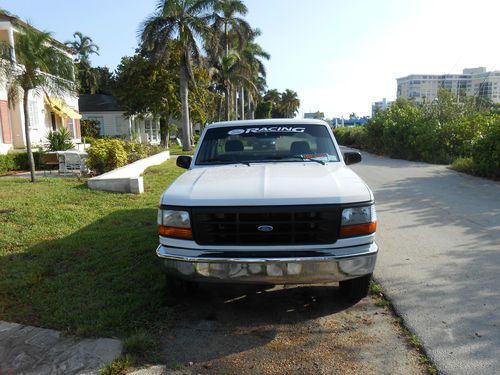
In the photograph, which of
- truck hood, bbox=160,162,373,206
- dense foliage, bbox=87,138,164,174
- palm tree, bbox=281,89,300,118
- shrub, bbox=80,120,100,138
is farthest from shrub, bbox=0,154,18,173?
palm tree, bbox=281,89,300,118

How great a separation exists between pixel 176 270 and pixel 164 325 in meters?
0.52

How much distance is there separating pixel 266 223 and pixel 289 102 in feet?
332

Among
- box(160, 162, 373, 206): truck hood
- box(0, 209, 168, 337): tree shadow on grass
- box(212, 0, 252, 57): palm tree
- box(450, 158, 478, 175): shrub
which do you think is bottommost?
box(0, 209, 168, 337): tree shadow on grass

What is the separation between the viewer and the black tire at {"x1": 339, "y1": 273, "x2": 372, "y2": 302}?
3.92 metres

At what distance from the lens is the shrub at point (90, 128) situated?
3603 cm

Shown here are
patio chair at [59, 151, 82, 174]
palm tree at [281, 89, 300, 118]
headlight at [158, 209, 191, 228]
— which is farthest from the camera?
palm tree at [281, 89, 300, 118]

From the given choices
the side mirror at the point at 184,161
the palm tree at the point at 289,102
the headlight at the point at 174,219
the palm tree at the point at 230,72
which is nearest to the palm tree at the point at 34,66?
the side mirror at the point at 184,161

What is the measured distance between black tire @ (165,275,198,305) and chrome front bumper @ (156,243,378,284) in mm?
504

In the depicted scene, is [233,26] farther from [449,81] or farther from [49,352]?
[49,352]

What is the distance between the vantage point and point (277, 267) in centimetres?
332

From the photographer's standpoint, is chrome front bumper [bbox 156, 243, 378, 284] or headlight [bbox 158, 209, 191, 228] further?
headlight [bbox 158, 209, 191, 228]

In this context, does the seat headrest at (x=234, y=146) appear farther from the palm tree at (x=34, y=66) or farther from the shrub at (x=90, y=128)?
the shrub at (x=90, y=128)

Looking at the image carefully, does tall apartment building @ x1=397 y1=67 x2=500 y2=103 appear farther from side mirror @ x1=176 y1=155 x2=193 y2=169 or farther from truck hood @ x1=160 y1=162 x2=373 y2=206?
truck hood @ x1=160 y1=162 x2=373 y2=206

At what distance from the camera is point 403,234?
21.1 ft
